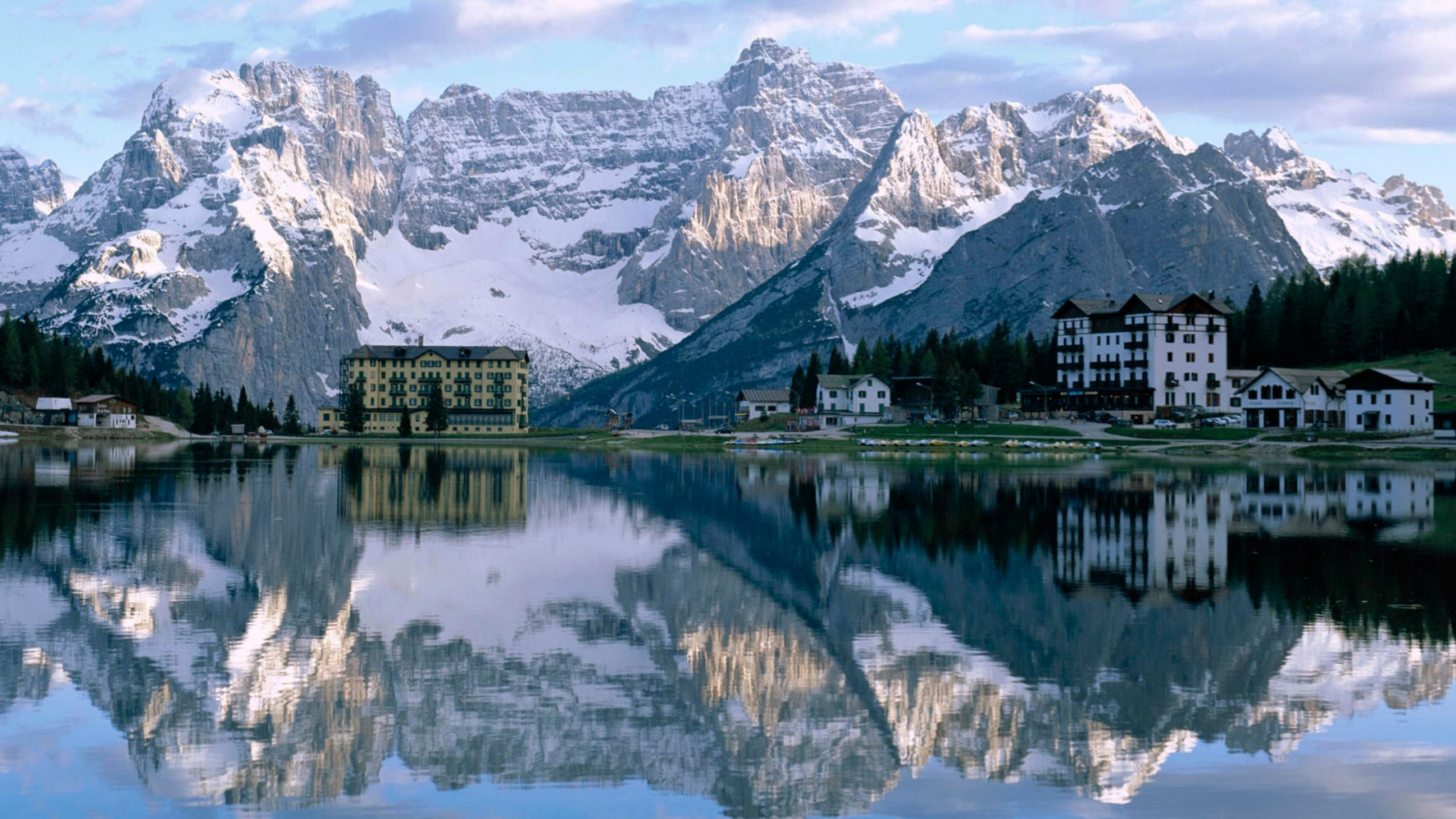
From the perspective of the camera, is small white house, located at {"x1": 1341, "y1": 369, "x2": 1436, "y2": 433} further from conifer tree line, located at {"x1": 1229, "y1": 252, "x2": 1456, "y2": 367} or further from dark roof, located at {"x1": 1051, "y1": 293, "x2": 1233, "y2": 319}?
dark roof, located at {"x1": 1051, "y1": 293, "x2": 1233, "y2": 319}

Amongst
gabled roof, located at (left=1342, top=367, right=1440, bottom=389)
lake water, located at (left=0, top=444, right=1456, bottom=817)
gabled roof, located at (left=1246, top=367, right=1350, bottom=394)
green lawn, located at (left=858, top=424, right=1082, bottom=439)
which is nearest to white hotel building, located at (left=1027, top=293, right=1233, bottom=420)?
green lawn, located at (left=858, top=424, right=1082, bottom=439)

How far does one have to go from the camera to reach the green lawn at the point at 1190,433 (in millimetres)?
150000

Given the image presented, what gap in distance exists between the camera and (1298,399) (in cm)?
15812

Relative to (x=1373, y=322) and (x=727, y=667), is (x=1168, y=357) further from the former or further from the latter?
(x=727, y=667)

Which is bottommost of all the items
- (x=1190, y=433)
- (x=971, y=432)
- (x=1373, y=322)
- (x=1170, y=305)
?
(x=971, y=432)

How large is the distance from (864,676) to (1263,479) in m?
77.5

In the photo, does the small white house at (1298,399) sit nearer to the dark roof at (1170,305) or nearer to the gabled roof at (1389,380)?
the gabled roof at (1389,380)

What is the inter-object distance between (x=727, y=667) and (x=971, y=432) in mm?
144978

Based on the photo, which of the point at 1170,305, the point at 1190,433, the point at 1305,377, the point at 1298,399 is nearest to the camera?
the point at 1190,433

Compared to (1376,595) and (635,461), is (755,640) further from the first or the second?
(635,461)

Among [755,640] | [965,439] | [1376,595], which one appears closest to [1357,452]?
[965,439]

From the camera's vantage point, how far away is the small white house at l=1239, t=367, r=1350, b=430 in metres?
158

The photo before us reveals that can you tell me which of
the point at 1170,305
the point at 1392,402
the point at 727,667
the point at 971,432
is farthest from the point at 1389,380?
the point at 727,667

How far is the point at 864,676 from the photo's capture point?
30656mm
